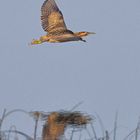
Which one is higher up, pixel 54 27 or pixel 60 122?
pixel 54 27

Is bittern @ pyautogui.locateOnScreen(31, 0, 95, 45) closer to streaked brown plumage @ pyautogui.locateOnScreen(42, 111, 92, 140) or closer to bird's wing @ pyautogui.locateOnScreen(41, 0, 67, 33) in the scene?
bird's wing @ pyautogui.locateOnScreen(41, 0, 67, 33)

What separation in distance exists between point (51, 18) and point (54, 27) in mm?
720

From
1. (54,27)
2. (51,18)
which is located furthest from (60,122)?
(51,18)

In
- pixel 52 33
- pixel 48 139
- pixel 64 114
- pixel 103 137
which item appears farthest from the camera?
pixel 52 33

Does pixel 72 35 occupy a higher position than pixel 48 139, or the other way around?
pixel 72 35

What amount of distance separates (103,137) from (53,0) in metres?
6.18

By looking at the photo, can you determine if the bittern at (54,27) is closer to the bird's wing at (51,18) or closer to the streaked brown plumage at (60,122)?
the bird's wing at (51,18)

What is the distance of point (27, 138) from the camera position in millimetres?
3049

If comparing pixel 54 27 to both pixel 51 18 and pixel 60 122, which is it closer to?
pixel 51 18

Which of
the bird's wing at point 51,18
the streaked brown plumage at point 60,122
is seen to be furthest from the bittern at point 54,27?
the streaked brown plumage at point 60,122

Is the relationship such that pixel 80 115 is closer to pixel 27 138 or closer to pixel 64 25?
pixel 27 138

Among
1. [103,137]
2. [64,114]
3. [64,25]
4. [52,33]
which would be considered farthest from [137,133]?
[64,25]

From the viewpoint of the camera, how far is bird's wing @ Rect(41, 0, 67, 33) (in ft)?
25.9

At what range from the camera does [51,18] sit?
344 inches
